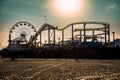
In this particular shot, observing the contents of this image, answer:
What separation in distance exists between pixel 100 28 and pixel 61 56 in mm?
19967

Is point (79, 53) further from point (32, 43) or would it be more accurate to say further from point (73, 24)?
point (32, 43)

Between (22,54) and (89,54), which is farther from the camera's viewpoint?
(22,54)

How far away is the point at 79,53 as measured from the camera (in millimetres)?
98188

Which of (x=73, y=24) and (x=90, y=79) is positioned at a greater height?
(x=73, y=24)

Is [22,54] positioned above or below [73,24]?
below

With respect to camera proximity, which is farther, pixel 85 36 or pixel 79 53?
pixel 85 36

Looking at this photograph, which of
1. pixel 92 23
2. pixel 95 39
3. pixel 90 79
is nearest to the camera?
pixel 90 79

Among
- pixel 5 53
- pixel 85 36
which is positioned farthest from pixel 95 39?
pixel 5 53

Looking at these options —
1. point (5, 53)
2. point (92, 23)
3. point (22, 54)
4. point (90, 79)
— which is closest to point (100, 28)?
point (92, 23)

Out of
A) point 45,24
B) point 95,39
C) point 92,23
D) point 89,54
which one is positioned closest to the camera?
point 89,54

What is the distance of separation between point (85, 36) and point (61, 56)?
18113 millimetres

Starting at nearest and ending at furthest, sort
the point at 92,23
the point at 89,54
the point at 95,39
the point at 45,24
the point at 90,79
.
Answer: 1. the point at 90,79
2. the point at 89,54
3. the point at 92,23
4. the point at 45,24
5. the point at 95,39

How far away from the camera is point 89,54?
96375mm

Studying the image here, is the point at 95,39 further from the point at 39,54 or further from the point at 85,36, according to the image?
the point at 39,54
